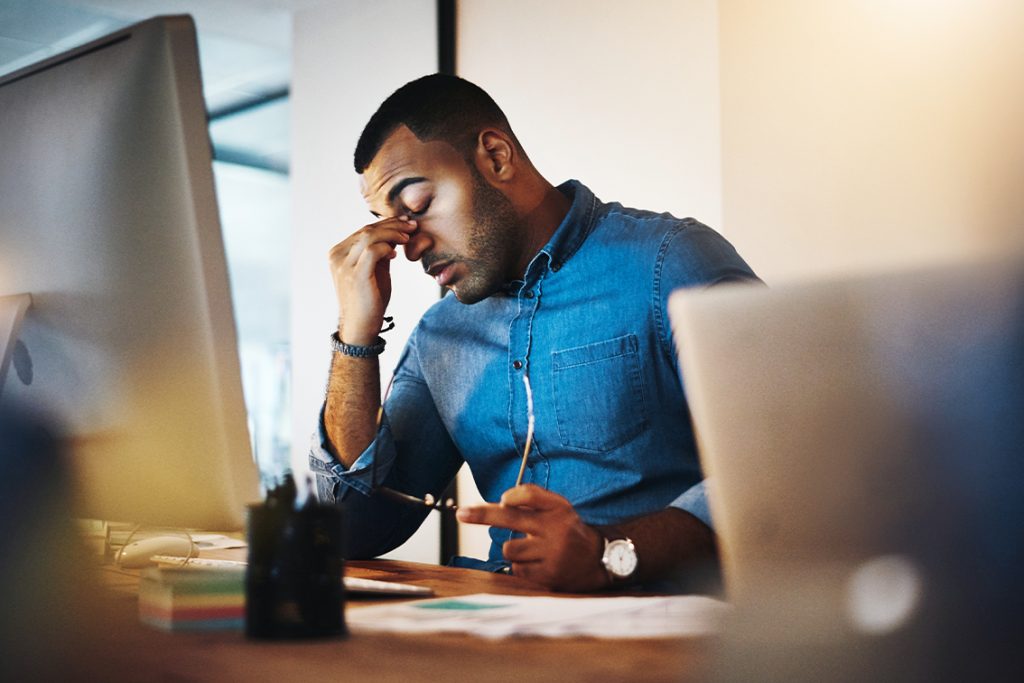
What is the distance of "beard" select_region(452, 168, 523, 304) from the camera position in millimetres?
1672

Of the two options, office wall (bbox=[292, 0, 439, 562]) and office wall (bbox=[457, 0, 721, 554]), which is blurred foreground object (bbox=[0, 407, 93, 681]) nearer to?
office wall (bbox=[457, 0, 721, 554])

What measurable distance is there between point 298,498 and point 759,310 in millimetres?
343

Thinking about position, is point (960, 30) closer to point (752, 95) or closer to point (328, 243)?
point (752, 95)

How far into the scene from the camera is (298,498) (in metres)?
0.66

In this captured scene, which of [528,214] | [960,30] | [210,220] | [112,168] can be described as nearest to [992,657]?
[210,220]

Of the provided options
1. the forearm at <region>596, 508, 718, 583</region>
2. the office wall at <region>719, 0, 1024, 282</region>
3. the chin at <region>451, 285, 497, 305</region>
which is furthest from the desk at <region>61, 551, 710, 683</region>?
the office wall at <region>719, 0, 1024, 282</region>

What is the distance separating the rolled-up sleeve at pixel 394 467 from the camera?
1497 millimetres

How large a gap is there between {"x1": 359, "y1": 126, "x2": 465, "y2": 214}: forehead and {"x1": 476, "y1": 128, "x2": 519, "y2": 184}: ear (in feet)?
0.16

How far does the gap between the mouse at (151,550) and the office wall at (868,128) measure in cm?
164

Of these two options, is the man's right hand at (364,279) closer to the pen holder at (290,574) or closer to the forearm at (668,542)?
the forearm at (668,542)

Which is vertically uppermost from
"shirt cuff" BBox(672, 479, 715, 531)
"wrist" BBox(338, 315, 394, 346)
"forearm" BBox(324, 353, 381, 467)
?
"wrist" BBox(338, 315, 394, 346)

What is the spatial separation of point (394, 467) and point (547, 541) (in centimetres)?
70

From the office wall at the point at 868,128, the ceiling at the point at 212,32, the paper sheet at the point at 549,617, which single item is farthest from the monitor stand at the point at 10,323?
the ceiling at the point at 212,32

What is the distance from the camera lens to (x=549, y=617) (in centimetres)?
76
